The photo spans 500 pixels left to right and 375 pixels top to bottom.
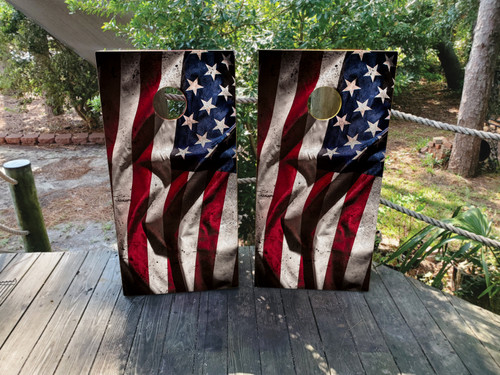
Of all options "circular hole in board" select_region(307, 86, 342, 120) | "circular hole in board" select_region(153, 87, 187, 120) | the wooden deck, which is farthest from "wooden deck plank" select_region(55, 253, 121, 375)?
"circular hole in board" select_region(307, 86, 342, 120)

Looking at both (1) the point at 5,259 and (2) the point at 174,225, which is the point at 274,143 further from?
(1) the point at 5,259

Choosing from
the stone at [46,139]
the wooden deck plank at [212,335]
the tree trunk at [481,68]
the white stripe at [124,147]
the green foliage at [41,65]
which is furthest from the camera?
the stone at [46,139]

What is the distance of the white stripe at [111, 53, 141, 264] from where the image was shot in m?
1.82

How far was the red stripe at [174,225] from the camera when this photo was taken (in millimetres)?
2000

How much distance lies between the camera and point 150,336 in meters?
1.88

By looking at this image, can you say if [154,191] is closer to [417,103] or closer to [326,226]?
[326,226]

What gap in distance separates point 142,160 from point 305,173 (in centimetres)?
76

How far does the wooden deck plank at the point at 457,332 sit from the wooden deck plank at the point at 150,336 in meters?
1.27

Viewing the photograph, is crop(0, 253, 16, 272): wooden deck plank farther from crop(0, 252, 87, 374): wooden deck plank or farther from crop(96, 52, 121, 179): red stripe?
crop(96, 52, 121, 179): red stripe

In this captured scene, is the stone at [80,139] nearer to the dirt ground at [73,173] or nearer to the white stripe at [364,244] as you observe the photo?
the dirt ground at [73,173]

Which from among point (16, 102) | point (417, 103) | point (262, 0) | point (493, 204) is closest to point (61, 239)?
point (262, 0)

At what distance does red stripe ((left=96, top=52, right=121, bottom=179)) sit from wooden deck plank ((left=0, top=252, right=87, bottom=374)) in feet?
2.81

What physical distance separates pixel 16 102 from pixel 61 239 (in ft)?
22.5

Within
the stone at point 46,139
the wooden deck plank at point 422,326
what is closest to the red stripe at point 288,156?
the wooden deck plank at point 422,326
